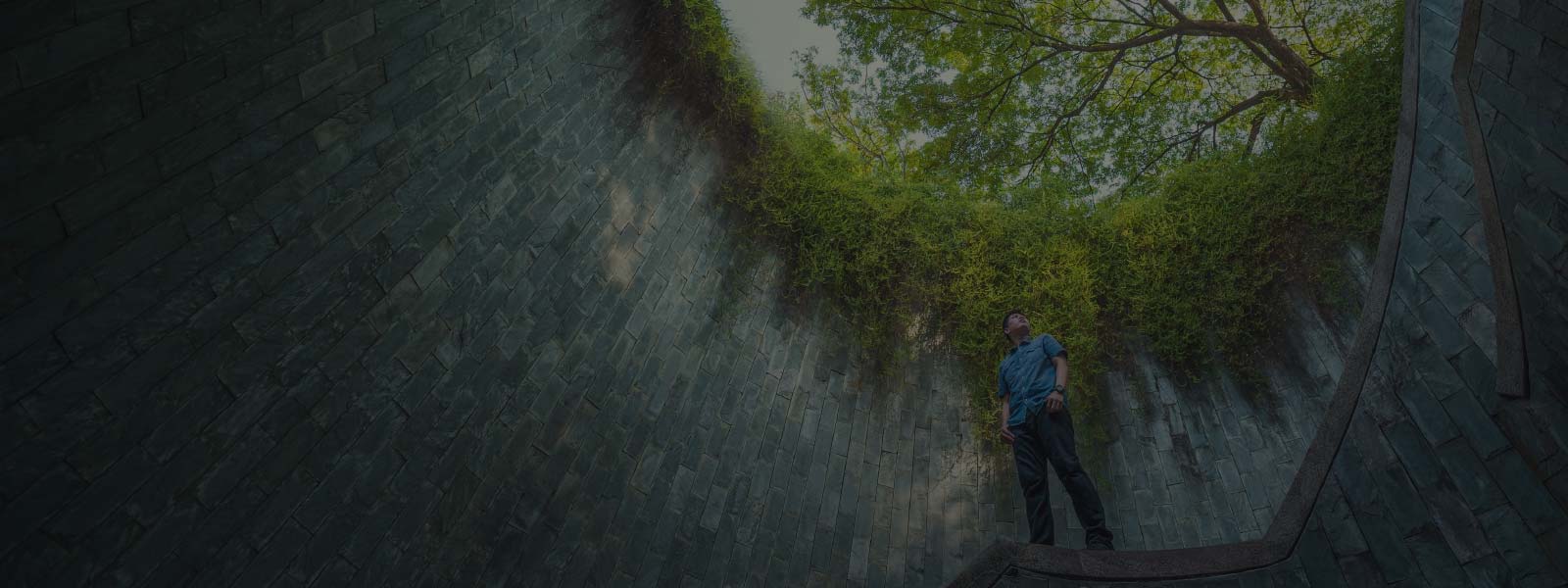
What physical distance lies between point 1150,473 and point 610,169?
3.78 meters

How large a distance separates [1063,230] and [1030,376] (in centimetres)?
203

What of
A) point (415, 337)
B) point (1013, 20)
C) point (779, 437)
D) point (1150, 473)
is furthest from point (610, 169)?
point (1013, 20)

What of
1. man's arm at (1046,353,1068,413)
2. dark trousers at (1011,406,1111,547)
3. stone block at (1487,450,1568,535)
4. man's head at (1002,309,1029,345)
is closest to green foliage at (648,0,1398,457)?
man's head at (1002,309,1029,345)

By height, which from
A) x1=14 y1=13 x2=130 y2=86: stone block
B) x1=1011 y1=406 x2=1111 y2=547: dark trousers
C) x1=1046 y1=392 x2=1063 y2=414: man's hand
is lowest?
x1=14 y1=13 x2=130 y2=86: stone block

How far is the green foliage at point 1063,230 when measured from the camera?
505 centimetres

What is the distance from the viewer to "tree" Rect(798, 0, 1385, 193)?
7727 millimetres

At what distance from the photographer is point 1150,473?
4934 millimetres

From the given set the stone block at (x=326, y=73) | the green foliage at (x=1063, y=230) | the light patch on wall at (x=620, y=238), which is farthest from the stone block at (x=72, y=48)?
the green foliage at (x=1063, y=230)

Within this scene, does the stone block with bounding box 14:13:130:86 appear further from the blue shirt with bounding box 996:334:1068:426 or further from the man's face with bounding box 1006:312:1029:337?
the man's face with bounding box 1006:312:1029:337

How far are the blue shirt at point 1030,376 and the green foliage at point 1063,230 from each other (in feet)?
2.88

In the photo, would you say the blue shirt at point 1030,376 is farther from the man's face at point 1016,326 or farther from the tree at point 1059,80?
the tree at point 1059,80

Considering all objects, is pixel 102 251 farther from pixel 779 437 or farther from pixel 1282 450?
pixel 1282 450

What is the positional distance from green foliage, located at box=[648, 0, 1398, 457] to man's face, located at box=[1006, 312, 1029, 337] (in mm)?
817

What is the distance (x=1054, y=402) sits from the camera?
4.02m
